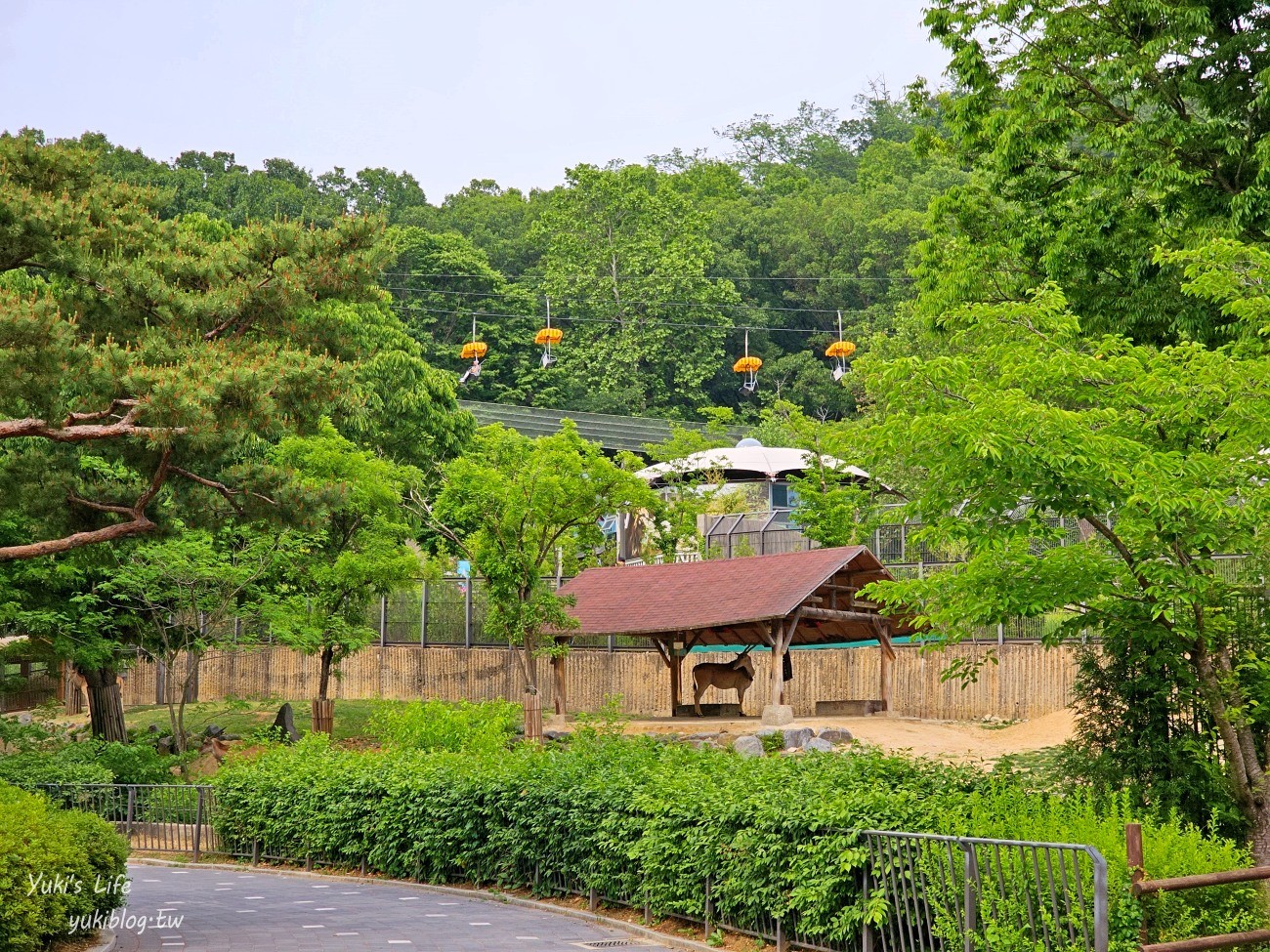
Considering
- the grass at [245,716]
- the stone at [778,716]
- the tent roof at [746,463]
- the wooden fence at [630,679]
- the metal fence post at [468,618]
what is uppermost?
the tent roof at [746,463]

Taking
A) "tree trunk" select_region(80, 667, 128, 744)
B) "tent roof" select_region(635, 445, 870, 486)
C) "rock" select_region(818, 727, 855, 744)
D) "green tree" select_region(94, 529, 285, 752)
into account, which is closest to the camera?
"rock" select_region(818, 727, 855, 744)

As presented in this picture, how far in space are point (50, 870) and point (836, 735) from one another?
18214mm

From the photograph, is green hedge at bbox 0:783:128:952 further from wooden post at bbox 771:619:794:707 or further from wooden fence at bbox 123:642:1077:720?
wooden fence at bbox 123:642:1077:720

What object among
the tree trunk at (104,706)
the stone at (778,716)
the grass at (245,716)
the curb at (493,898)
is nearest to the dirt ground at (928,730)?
the stone at (778,716)

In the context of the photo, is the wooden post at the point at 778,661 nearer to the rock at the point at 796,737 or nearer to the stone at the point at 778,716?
the stone at the point at 778,716

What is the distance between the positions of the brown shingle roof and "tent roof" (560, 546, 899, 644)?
2 cm

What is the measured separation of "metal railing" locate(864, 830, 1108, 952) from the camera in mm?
8953

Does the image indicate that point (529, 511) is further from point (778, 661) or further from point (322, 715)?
point (322, 715)

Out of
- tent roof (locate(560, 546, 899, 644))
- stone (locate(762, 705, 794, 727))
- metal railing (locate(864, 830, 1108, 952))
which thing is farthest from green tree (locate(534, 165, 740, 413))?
metal railing (locate(864, 830, 1108, 952))

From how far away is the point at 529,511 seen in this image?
31.0 m

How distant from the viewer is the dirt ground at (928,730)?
2670 centimetres

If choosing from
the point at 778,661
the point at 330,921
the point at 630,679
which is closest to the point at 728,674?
the point at 778,661

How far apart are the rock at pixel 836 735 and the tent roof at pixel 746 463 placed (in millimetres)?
15216

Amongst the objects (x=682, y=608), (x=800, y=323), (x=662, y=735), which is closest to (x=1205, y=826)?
(x=662, y=735)
